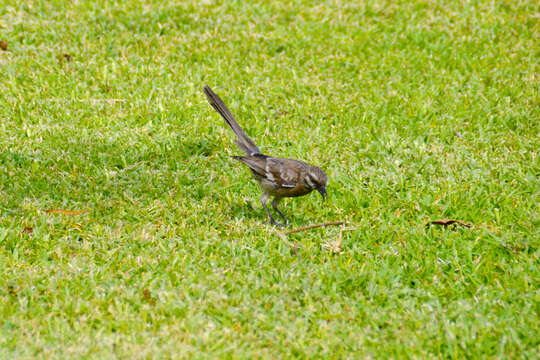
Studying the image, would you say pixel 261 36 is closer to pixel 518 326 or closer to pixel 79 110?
pixel 79 110

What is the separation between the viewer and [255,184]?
26.3 ft

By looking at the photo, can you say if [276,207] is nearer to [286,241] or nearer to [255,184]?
[255,184]

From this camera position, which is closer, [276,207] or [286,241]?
[286,241]

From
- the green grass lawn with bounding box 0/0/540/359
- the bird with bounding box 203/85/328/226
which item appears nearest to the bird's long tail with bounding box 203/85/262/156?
the bird with bounding box 203/85/328/226

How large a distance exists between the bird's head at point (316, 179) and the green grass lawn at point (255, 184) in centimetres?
46

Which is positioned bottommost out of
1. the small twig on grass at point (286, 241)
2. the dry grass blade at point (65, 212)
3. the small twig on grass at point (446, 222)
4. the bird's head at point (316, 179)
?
the small twig on grass at point (446, 222)

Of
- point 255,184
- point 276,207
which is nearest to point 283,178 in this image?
point 276,207

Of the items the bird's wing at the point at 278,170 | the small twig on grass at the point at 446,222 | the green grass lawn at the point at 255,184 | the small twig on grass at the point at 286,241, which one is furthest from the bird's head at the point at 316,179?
the small twig on grass at the point at 446,222

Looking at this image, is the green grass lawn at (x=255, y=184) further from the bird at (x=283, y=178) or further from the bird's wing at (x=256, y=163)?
the bird's wing at (x=256, y=163)

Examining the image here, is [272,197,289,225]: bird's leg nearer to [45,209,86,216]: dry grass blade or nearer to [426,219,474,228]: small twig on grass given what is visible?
[426,219,474,228]: small twig on grass

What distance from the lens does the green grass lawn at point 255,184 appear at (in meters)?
5.36

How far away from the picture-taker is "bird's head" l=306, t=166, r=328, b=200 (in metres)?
6.77

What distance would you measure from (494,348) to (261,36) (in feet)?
24.0

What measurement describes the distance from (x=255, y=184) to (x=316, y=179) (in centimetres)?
140
